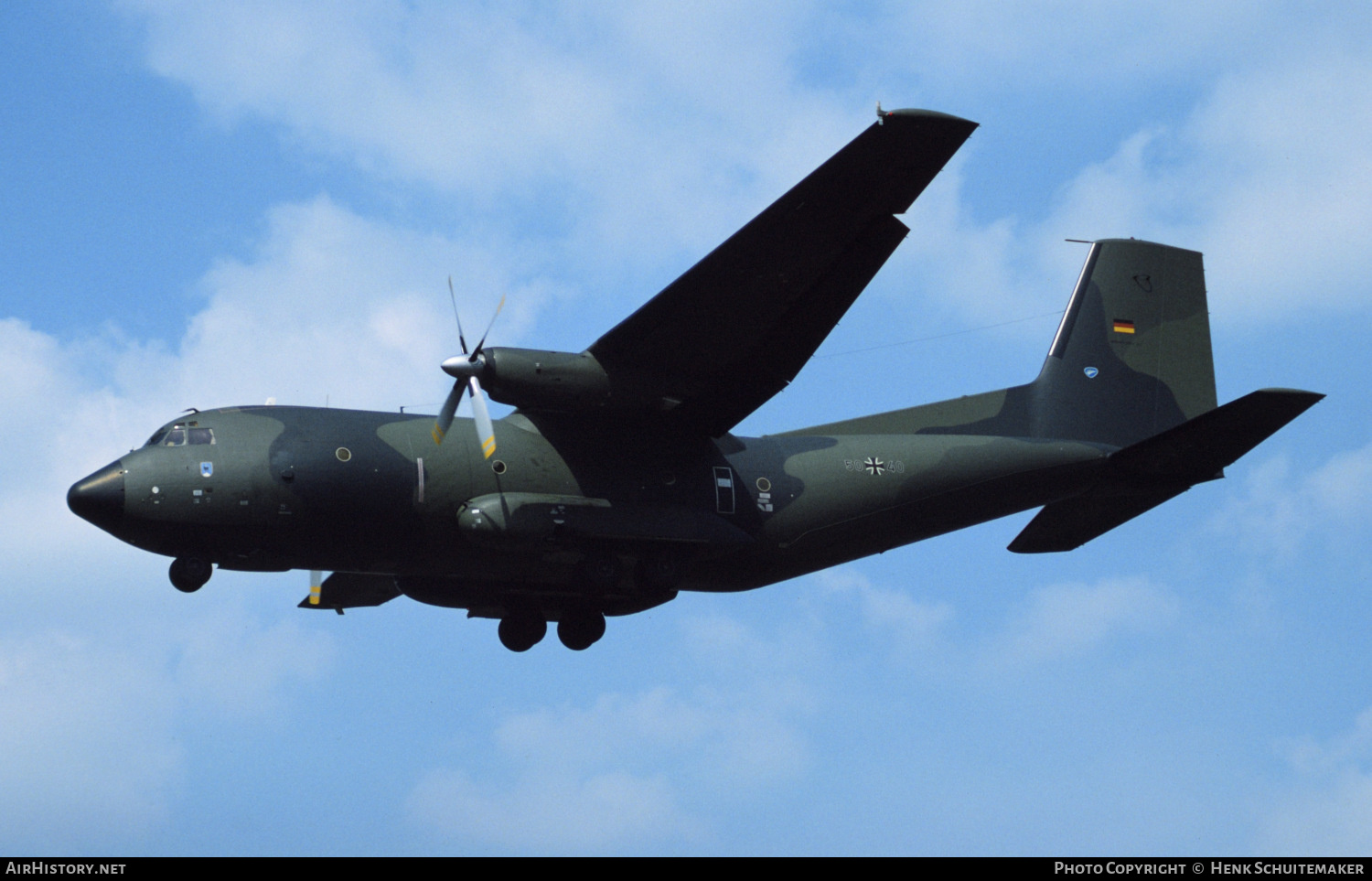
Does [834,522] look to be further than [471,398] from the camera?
Yes

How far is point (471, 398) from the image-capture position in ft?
73.6

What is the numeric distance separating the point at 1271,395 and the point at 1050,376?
4.57 meters

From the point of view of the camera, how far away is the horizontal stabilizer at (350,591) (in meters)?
26.9

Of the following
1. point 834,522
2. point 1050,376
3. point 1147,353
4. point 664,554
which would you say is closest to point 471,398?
point 664,554

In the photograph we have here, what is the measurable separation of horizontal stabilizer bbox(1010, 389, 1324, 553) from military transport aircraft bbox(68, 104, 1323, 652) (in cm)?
5

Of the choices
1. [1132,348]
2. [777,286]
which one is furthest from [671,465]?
[1132,348]

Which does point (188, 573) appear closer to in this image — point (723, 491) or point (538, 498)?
point (538, 498)

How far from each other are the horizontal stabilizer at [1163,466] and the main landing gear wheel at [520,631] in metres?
8.63

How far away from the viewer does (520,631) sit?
25562 mm

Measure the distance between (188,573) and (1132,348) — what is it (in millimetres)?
17022

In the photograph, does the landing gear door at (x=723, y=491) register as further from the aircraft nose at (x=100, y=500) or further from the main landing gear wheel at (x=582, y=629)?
the aircraft nose at (x=100, y=500)

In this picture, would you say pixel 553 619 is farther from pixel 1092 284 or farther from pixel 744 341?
pixel 1092 284

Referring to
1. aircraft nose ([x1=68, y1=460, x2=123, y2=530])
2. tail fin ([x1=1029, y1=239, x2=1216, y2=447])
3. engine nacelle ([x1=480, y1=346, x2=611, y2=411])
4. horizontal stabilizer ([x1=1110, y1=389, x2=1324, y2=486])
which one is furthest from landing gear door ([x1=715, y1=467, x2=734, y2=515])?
aircraft nose ([x1=68, y1=460, x2=123, y2=530])

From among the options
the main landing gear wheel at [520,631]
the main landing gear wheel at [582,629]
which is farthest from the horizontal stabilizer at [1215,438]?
the main landing gear wheel at [520,631]
